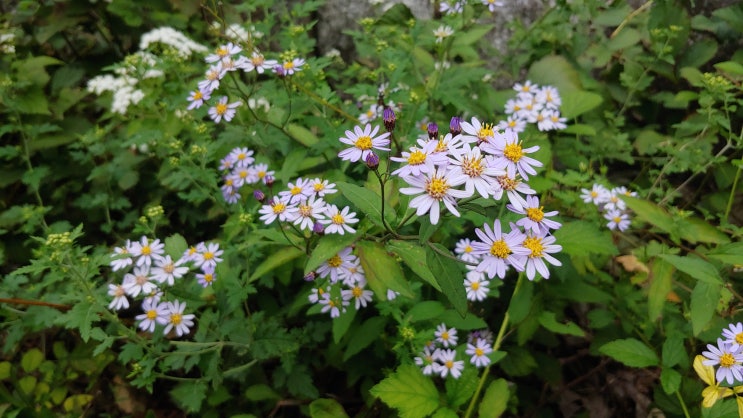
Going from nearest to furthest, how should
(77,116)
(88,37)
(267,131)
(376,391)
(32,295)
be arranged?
(376,391) → (267,131) → (32,295) → (77,116) → (88,37)

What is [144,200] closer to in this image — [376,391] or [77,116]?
[77,116]

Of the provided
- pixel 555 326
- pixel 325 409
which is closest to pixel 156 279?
pixel 325 409

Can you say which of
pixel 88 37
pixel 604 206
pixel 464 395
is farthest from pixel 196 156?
pixel 88 37

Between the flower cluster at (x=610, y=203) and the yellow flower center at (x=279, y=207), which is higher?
the flower cluster at (x=610, y=203)

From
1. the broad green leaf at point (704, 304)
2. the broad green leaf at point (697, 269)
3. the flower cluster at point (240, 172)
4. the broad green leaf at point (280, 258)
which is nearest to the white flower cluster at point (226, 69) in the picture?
the flower cluster at point (240, 172)

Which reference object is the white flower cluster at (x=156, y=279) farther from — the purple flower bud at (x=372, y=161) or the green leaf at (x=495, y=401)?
the green leaf at (x=495, y=401)

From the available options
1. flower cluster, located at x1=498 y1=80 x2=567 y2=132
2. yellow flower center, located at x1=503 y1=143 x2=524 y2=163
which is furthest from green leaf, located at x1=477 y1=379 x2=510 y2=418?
flower cluster, located at x1=498 y1=80 x2=567 y2=132

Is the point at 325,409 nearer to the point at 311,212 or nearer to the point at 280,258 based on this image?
the point at 280,258
